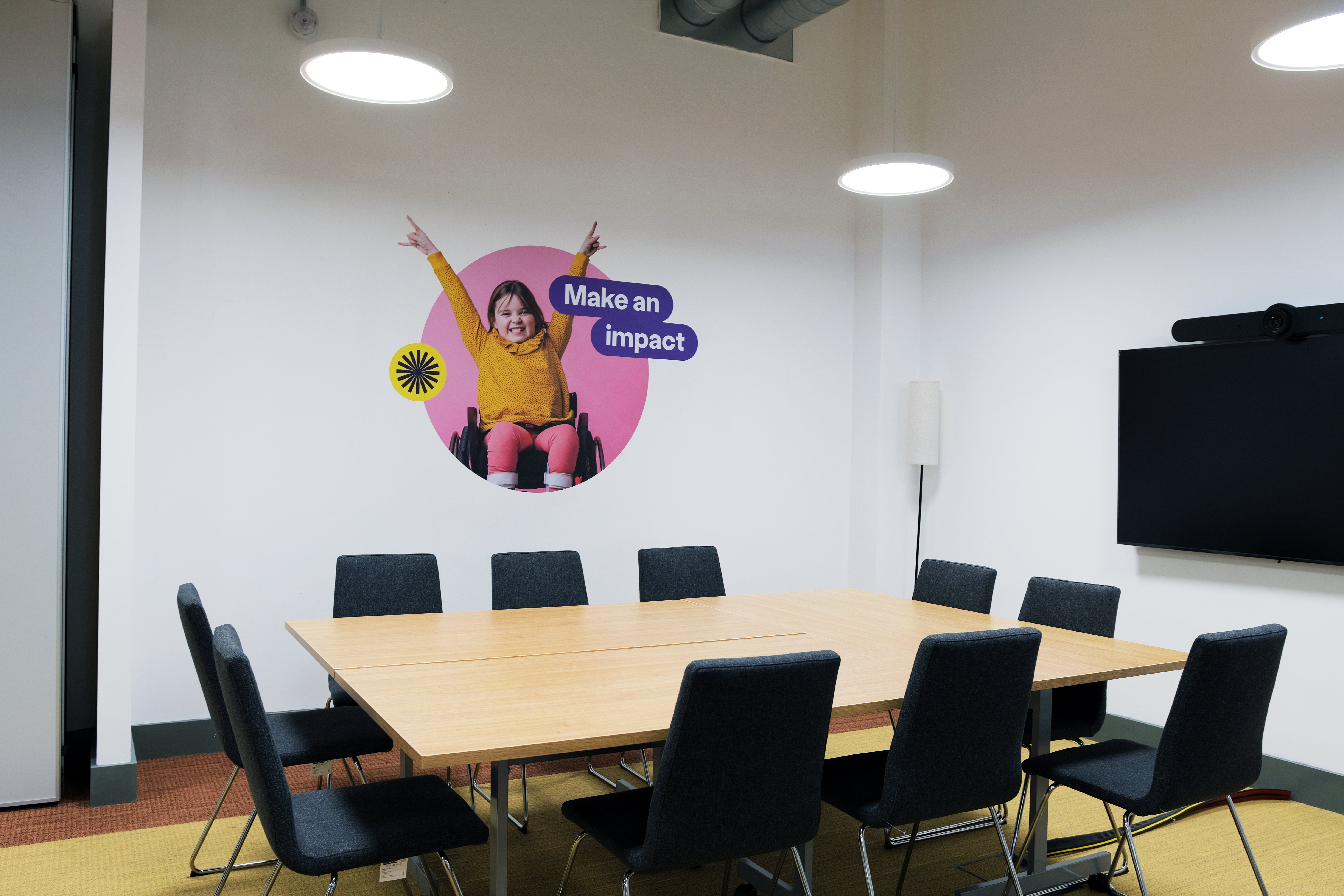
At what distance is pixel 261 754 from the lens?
2.22 m

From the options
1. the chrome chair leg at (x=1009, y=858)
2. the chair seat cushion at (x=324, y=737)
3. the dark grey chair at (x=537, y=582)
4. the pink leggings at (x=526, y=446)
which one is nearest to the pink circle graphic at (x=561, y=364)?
the pink leggings at (x=526, y=446)

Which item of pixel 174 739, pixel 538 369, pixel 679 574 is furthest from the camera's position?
pixel 538 369

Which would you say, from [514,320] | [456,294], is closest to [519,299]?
[514,320]

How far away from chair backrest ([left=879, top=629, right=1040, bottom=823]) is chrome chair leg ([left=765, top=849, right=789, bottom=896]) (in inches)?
14.4

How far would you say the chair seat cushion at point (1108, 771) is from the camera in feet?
9.45

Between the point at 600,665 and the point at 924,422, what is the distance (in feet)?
12.3

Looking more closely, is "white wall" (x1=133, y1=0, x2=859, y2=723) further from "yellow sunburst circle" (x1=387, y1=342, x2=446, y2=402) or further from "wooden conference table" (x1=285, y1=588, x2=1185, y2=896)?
"wooden conference table" (x1=285, y1=588, x2=1185, y2=896)

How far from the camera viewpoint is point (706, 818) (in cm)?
228

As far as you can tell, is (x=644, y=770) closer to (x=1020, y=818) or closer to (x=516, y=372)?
(x=1020, y=818)

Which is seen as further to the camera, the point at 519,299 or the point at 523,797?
the point at 519,299

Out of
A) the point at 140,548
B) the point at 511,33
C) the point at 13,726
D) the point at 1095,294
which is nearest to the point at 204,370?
the point at 140,548

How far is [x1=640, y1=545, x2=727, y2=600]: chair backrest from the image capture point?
15.8 ft

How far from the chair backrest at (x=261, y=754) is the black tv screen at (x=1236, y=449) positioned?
4.25 meters

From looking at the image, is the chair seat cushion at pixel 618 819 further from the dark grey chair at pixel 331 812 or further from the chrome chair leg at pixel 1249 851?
the chrome chair leg at pixel 1249 851
